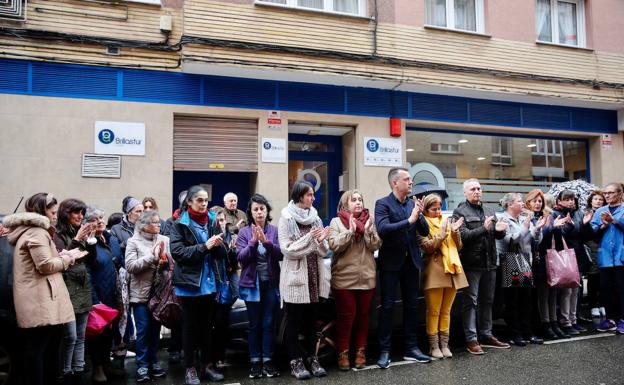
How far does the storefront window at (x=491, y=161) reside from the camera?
1182 centimetres

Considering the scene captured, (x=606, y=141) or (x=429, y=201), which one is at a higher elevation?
(x=606, y=141)

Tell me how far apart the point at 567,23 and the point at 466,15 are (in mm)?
3134

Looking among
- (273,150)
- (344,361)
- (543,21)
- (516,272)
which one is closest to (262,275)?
(344,361)

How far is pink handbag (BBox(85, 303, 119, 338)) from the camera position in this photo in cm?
482

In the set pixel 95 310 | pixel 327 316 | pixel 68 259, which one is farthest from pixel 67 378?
pixel 327 316

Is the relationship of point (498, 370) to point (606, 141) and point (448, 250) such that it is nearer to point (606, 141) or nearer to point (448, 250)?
point (448, 250)

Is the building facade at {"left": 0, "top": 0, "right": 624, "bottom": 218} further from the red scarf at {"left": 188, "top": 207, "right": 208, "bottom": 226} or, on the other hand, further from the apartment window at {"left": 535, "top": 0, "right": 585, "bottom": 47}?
the red scarf at {"left": 188, "top": 207, "right": 208, "bottom": 226}

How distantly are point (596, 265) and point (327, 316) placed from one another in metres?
4.70

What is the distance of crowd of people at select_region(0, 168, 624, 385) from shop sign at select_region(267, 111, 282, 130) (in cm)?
428

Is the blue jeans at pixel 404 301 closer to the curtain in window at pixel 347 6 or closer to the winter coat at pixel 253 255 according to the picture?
the winter coat at pixel 253 255

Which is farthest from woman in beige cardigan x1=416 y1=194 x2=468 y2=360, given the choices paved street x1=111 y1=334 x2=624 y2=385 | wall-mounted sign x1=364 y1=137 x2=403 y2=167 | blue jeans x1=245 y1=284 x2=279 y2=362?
wall-mounted sign x1=364 y1=137 x2=403 y2=167

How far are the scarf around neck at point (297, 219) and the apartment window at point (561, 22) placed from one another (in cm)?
991

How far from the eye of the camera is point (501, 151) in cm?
1266

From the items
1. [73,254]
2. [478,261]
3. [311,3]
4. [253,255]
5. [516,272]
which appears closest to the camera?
[73,254]
